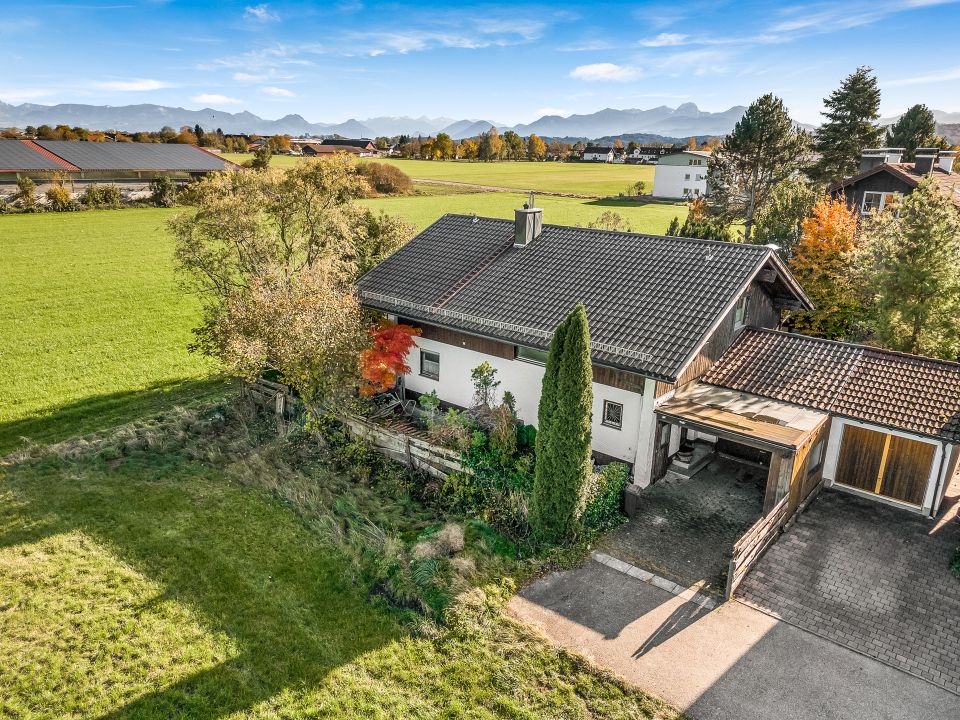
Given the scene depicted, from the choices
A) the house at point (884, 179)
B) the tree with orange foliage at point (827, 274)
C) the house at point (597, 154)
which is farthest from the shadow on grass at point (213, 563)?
the house at point (597, 154)

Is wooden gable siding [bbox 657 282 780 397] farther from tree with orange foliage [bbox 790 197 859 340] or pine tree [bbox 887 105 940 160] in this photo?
pine tree [bbox 887 105 940 160]

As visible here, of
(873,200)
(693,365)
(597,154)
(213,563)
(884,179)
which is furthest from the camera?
(597,154)

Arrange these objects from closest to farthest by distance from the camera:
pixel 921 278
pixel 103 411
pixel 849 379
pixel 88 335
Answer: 1. pixel 849 379
2. pixel 921 278
3. pixel 103 411
4. pixel 88 335

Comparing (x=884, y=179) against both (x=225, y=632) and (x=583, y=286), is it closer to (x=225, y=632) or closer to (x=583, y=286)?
(x=583, y=286)

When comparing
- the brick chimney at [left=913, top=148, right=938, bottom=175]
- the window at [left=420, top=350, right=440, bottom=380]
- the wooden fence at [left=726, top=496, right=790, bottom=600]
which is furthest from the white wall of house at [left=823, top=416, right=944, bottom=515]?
the brick chimney at [left=913, top=148, right=938, bottom=175]

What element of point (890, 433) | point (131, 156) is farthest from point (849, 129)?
point (131, 156)

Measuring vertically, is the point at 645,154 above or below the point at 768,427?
above
